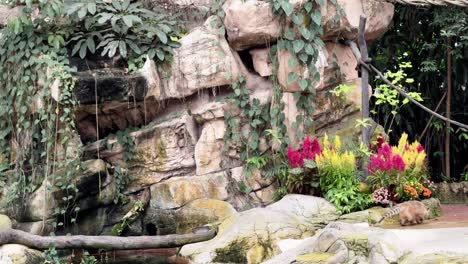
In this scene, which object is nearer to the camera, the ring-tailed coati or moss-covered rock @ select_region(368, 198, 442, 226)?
the ring-tailed coati

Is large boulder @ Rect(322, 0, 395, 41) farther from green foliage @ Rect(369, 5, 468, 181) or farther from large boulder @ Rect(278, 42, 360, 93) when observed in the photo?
green foliage @ Rect(369, 5, 468, 181)

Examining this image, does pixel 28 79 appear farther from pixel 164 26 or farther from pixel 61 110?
pixel 164 26

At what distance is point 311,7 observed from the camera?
26.6 feet

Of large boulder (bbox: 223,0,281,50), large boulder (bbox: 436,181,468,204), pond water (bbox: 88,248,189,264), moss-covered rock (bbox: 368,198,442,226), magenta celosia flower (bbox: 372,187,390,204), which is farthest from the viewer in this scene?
large boulder (bbox: 436,181,468,204)

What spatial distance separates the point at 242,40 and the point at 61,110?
2.45 metres

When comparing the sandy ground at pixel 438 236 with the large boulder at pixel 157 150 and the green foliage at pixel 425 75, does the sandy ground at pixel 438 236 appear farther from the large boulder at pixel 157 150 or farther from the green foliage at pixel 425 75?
the green foliage at pixel 425 75

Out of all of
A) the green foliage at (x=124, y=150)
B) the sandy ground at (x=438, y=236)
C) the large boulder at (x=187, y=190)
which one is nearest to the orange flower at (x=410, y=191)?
the sandy ground at (x=438, y=236)

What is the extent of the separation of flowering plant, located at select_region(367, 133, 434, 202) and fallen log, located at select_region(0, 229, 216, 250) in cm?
205

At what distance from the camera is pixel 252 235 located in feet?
20.3

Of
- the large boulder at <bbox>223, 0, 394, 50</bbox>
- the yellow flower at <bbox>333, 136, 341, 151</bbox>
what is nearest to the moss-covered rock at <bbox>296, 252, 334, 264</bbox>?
the yellow flower at <bbox>333, 136, 341, 151</bbox>

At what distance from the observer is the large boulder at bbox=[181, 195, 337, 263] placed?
6.11m

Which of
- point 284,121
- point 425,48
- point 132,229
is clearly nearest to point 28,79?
point 132,229

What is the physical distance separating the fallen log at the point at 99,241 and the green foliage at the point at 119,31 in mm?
2446

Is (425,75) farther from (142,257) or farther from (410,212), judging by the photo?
(142,257)
